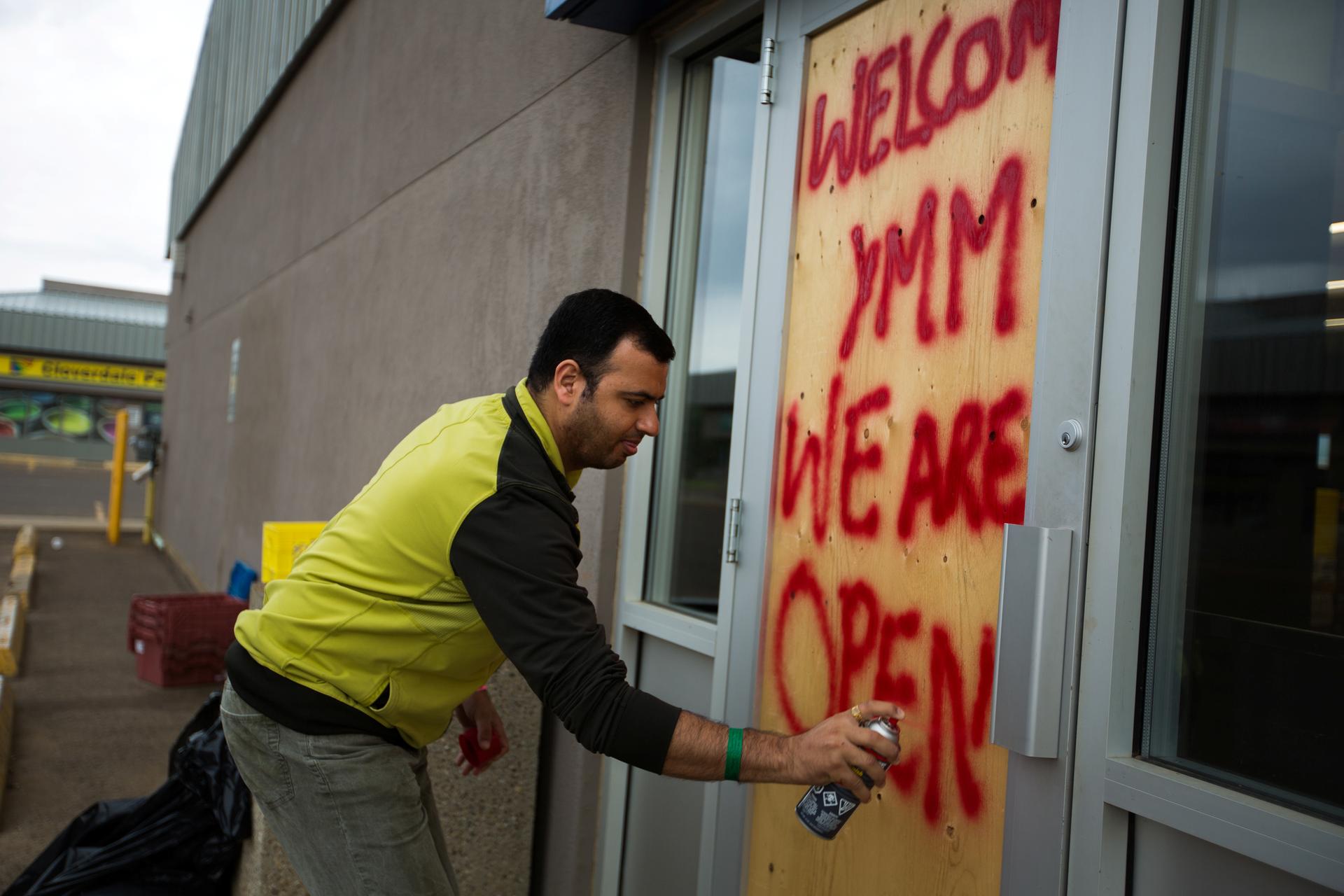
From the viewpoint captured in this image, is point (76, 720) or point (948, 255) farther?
point (76, 720)

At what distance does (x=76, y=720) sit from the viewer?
22.0 feet

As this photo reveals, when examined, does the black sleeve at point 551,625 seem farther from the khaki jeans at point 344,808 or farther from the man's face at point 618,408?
the khaki jeans at point 344,808

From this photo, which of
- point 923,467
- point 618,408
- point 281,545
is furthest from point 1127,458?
point 281,545

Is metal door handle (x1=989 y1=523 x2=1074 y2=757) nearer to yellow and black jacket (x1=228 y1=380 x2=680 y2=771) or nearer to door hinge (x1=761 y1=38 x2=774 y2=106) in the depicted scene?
yellow and black jacket (x1=228 y1=380 x2=680 y2=771)

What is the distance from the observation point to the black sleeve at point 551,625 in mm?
1989

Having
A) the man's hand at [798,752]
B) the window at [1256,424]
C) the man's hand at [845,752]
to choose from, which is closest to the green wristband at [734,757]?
the man's hand at [798,752]

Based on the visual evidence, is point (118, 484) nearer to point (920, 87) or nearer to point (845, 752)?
point (920, 87)

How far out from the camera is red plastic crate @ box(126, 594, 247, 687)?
7691 mm

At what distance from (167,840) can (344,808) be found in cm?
183

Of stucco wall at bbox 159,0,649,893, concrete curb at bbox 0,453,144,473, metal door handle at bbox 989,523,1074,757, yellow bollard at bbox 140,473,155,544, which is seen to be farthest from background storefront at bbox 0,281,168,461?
metal door handle at bbox 989,523,1074,757

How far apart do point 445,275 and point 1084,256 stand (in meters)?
3.75

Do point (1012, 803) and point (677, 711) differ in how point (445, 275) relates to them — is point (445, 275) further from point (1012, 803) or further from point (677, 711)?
point (1012, 803)

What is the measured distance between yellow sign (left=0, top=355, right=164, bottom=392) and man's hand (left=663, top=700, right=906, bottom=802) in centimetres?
3901

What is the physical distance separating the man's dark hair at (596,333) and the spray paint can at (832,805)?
0.95 m
